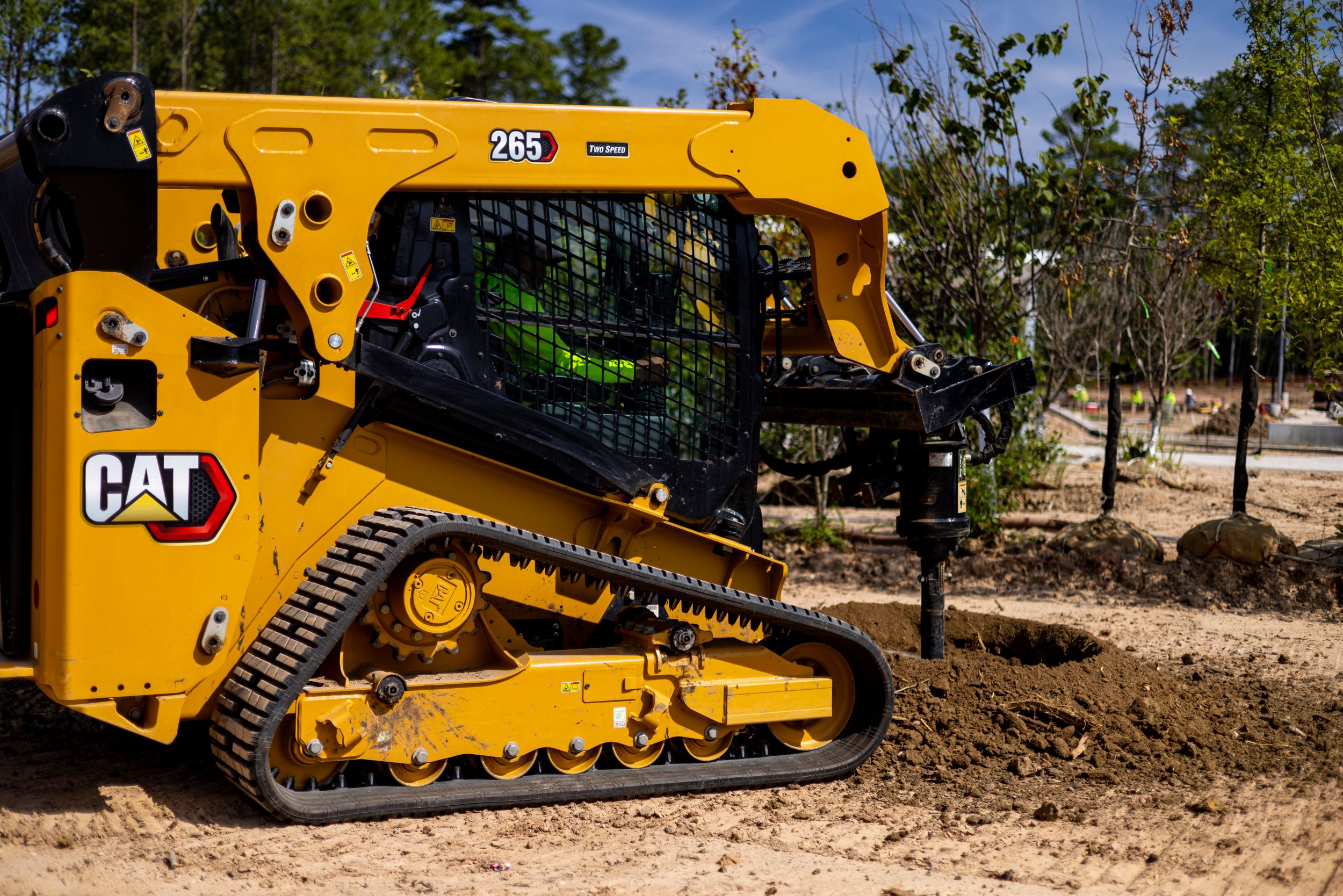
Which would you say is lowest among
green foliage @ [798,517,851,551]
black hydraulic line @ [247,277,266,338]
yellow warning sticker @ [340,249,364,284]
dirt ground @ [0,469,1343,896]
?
dirt ground @ [0,469,1343,896]

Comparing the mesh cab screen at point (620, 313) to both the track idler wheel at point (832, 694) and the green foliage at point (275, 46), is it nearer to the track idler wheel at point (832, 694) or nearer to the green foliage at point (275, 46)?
the track idler wheel at point (832, 694)

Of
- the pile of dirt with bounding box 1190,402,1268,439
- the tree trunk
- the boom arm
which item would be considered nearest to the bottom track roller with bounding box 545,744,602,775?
the boom arm

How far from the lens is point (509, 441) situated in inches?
181

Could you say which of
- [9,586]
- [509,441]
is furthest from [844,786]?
[9,586]

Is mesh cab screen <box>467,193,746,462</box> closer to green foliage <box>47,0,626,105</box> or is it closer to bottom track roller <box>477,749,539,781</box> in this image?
bottom track roller <box>477,749,539,781</box>

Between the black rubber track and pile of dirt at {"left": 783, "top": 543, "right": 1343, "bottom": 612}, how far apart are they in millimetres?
4047

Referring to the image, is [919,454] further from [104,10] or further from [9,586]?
[104,10]

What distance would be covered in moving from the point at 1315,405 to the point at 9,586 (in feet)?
81.6

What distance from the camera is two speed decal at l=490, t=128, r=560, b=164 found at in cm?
446

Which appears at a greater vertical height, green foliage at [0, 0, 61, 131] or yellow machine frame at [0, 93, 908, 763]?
green foliage at [0, 0, 61, 131]

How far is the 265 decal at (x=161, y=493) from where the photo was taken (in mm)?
3842

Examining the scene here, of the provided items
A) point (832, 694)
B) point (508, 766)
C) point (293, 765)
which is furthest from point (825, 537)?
point (293, 765)

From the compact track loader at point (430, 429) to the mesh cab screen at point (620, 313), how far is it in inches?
0.5

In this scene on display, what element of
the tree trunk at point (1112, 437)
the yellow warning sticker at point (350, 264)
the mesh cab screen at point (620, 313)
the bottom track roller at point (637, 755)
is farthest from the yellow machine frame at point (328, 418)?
the tree trunk at point (1112, 437)
